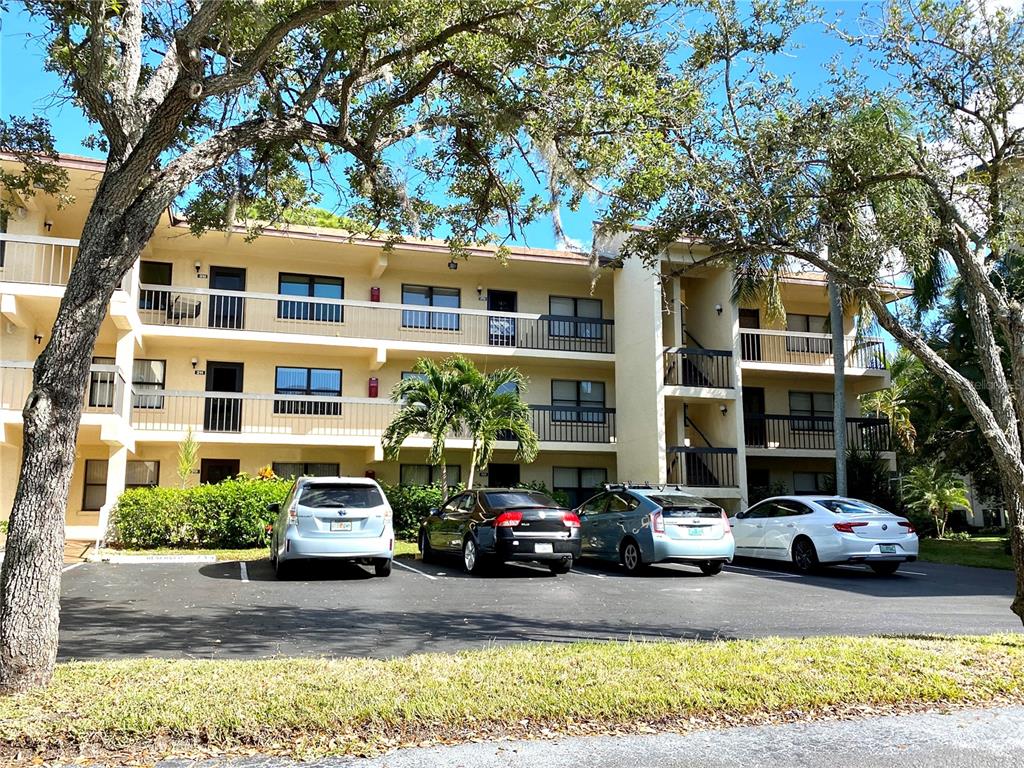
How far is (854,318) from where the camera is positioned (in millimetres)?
26984

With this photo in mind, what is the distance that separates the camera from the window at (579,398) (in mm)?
24375


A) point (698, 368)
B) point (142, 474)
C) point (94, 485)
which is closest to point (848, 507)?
point (698, 368)

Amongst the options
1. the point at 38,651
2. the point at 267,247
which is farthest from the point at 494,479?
the point at 38,651

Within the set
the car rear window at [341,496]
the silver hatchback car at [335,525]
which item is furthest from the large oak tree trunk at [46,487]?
the car rear window at [341,496]

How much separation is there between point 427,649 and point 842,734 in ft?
12.3

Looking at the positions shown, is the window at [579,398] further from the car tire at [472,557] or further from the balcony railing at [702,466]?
the car tire at [472,557]

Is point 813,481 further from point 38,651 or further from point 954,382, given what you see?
point 38,651

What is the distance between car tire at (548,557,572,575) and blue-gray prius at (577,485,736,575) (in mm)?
1132

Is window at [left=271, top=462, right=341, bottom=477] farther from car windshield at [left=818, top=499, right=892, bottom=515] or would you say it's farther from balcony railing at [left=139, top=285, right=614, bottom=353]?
car windshield at [left=818, top=499, right=892, bottom=515]

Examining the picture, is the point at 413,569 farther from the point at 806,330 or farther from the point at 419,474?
the point at 806,330

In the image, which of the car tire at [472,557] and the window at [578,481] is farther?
the window at [578,481]

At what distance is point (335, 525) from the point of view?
1266 cm

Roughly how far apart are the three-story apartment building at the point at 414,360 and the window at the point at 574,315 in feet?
0.19

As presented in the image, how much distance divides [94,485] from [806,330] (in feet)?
72.8
